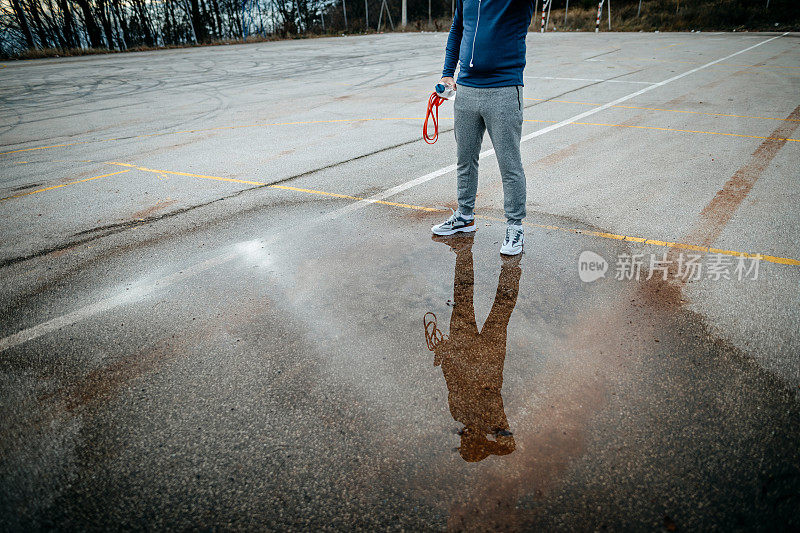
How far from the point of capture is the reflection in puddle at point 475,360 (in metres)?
2.17

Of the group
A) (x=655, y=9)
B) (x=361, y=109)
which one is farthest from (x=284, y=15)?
(x=361, y=109)

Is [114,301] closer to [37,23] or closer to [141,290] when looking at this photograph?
[141,290]

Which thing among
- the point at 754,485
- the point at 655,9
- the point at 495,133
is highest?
the point at 655,9

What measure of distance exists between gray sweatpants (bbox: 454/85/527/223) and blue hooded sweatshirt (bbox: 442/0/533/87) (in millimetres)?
98

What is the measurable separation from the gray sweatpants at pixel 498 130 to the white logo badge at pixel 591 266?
63 cm

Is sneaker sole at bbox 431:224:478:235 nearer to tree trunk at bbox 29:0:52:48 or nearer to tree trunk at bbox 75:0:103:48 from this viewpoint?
tree trunk at bbox 75:0:103:48

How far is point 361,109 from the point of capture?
9906mm

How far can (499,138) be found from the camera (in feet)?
11.6

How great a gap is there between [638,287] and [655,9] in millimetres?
40517

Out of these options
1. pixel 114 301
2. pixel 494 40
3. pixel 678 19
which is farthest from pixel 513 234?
pixel 678 19

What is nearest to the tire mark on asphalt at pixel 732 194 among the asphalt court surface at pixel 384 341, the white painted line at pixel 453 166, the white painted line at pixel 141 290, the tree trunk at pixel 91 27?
the asphalt court surface at pixel 384 341

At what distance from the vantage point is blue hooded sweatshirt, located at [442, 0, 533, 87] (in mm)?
3262

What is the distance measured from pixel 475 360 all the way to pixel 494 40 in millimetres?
2354

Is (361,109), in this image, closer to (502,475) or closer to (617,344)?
(617,344)
